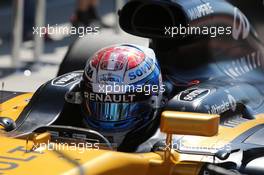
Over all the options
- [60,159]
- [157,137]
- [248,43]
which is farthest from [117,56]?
[248,43]

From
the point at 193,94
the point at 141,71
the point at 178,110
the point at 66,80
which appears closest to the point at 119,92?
the point at 141,71

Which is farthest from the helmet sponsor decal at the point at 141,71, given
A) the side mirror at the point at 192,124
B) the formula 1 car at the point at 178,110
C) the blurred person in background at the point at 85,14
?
the blurred person in background at the point at 85,14

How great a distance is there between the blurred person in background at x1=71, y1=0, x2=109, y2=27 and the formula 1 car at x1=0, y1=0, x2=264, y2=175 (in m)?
2.90

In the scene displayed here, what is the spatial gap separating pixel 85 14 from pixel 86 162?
487cm

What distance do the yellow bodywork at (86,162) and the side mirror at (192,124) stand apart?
0.68ft

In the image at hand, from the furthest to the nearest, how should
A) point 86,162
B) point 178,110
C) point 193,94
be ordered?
point 193,94, point 178,110, point 86,162

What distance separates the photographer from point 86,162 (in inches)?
110

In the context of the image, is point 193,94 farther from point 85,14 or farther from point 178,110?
point 85,14

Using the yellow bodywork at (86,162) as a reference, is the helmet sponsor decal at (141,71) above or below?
above

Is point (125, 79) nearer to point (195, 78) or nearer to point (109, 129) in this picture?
point (109, 129)

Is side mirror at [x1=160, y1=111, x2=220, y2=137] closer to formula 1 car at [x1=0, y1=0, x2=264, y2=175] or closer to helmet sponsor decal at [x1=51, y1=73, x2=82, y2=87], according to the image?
formula 1 car at [x1=0, y1=0, x2=264, y2=175]

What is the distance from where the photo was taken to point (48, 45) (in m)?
7.80

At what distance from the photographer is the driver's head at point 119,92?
3227 mm

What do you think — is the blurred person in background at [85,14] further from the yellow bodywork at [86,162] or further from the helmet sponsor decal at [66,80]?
the yellow bodywork at [86,162]
